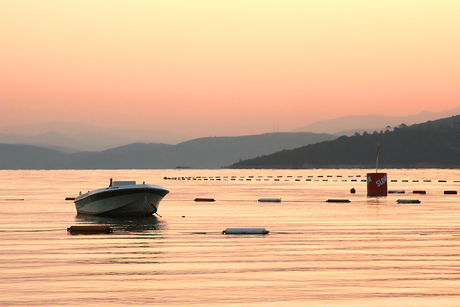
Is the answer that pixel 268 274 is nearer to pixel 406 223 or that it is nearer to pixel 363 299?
pixel 363 299

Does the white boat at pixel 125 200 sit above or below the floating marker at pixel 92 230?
above

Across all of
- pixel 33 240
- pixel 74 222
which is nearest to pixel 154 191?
pixel 74 222

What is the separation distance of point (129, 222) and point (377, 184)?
41.2 meters

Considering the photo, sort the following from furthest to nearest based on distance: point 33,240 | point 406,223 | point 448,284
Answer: point 406,223 < point 33,240 < point 448,284

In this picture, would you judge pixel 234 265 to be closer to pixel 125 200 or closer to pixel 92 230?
pixel 92 230

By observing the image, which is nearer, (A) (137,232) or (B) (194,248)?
(B) (194,248)

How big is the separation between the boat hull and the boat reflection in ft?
1.68

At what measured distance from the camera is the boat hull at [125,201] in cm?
4581

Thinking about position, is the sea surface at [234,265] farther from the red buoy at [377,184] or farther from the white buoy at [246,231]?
the red buoy at [377,184]

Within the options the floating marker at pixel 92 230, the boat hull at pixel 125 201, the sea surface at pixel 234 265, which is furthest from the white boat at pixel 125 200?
the floating marker at pixel 92 230

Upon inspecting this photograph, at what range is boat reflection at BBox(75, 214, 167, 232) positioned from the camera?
37969 millimetres

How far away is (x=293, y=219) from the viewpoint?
143ft

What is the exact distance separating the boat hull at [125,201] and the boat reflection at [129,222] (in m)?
0.51

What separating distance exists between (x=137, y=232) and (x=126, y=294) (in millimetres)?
19046
